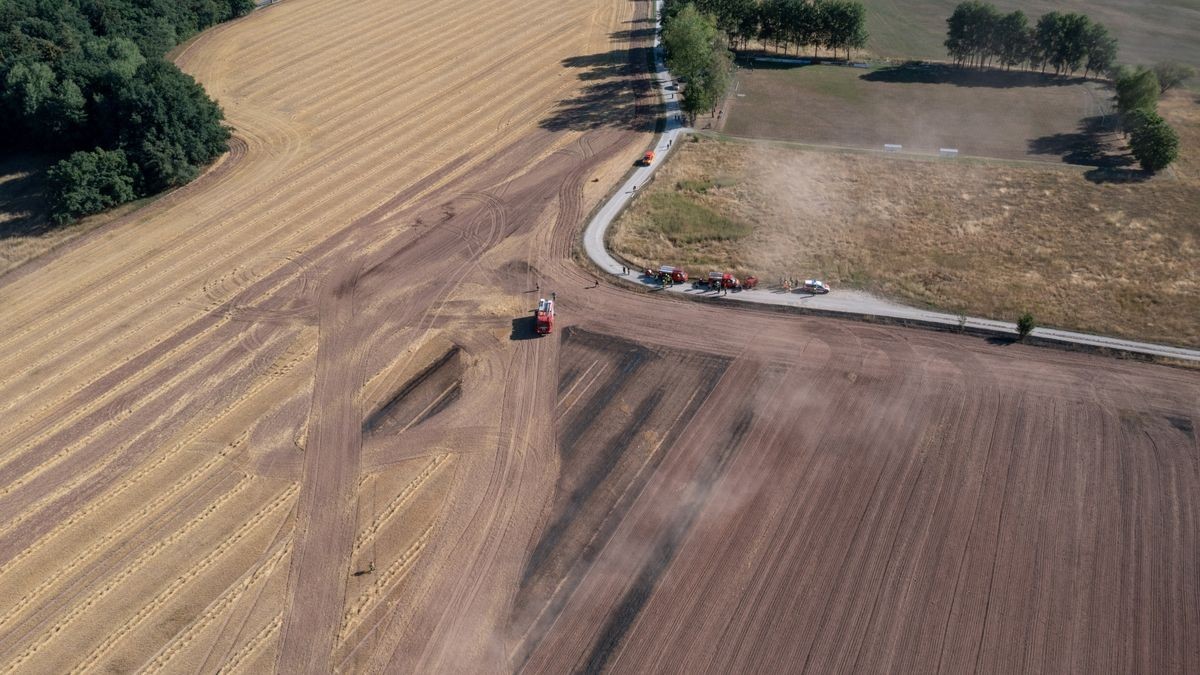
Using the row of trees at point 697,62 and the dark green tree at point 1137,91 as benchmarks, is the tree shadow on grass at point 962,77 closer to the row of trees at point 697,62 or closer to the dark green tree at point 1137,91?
the dark green tree at point 1137,91

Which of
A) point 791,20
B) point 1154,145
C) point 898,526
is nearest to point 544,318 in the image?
point 898,526

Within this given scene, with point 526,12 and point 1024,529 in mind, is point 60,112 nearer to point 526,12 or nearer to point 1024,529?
point 526,12

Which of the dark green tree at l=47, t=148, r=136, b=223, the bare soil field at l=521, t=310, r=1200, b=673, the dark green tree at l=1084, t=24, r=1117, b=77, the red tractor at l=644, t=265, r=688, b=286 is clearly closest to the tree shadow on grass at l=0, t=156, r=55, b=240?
the dark green tree at l=47, t=148, r=136, b=223

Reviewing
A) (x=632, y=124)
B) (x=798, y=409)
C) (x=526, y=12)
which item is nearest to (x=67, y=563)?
(x=798, y=409)

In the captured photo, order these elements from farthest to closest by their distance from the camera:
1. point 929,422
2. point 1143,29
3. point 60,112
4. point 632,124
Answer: point 1143,29
point 632,124
point 60,112
point 929,422

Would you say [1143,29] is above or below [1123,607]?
above

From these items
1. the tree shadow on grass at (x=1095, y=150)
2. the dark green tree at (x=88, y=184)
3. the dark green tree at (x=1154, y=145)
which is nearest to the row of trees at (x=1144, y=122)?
the dark green tree at (x=1154, y=145)
